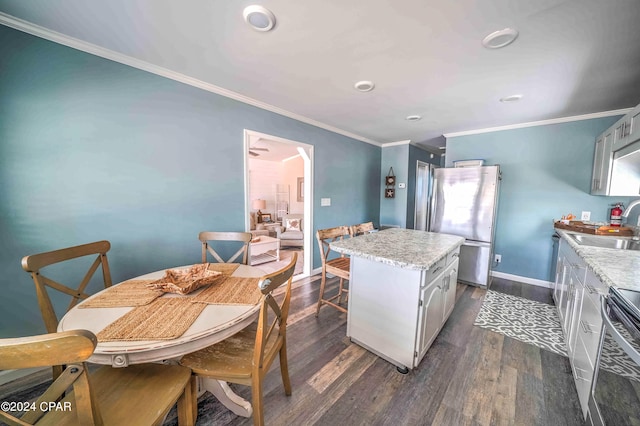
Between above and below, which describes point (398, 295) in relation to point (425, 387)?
above

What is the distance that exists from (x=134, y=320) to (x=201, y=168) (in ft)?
5.48

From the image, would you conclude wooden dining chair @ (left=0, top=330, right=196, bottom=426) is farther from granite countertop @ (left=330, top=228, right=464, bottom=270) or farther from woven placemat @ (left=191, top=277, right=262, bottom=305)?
granite countertop @ (left=330, top=228, right=464, bottom=270)

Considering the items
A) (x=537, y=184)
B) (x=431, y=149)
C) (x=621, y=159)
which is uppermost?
(x=431, y=149)

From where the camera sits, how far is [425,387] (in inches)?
62.9

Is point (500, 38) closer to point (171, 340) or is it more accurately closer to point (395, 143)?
point (171, 340)

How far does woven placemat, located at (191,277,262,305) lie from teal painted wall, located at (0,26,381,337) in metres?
1.11

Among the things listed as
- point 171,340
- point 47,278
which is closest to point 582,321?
point 171,340

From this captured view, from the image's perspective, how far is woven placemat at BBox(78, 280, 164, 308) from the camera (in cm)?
120

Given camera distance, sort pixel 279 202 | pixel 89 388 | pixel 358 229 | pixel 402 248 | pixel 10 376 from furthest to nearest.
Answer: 1. pixel 279 202
2. pixel 358 229
3. pixel 402 248
4. pixel 10 376
5. pixel 89 388

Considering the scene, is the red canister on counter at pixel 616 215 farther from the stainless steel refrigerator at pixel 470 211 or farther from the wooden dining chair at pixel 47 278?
the wooden dining chair at pixel 47 278

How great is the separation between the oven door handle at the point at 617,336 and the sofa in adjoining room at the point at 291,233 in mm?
4658

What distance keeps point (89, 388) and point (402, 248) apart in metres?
1.92

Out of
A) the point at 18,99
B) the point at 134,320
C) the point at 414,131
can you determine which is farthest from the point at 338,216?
the point at 18,99

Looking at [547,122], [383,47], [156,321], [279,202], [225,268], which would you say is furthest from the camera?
[279,202]
